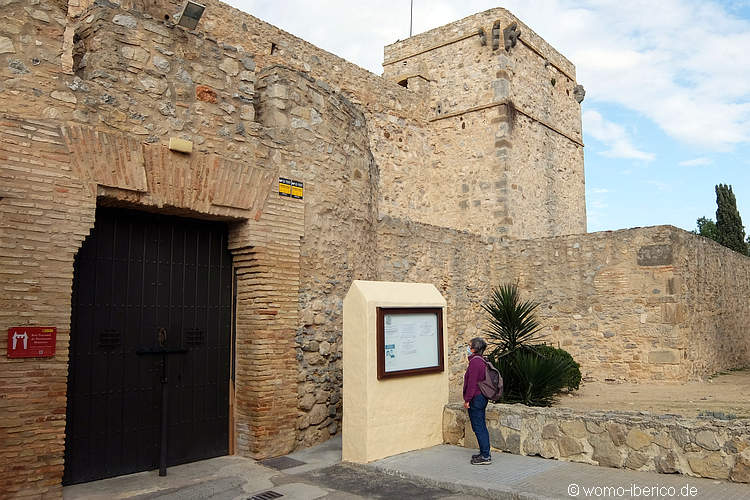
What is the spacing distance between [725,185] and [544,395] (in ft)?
78.9

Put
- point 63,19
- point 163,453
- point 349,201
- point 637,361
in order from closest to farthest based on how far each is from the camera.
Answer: point 63,19 → point 163,453 → point 349,201 → point 637,361

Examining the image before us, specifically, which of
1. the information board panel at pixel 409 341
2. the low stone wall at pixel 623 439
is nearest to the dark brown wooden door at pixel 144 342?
the information board panel at pixel 409 341

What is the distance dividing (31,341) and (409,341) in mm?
3510

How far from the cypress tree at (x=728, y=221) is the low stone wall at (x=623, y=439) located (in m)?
24.1

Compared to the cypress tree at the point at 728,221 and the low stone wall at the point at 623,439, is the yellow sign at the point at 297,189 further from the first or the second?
the cypress tree at the point at 728,221

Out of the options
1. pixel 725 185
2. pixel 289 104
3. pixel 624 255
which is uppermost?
pixel 725 185

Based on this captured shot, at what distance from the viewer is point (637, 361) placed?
12031mm

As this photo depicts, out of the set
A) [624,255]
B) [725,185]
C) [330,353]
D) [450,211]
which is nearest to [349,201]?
[330,353]

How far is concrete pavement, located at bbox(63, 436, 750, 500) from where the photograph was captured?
15.4 feet

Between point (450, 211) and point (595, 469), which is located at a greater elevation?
point (450, 211)

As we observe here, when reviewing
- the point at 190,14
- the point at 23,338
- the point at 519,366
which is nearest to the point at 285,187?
the point at 190,14

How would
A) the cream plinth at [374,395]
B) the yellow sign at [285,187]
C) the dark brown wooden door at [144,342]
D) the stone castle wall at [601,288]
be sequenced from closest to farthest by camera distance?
the dark brown wooden door at [144,342], the cream plinth at [374,395], the yellow sign at [285,187], the stone castle wall at [601,288]

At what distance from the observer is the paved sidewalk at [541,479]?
4.60m

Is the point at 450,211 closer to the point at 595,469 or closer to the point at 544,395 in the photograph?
the point at 544,395
